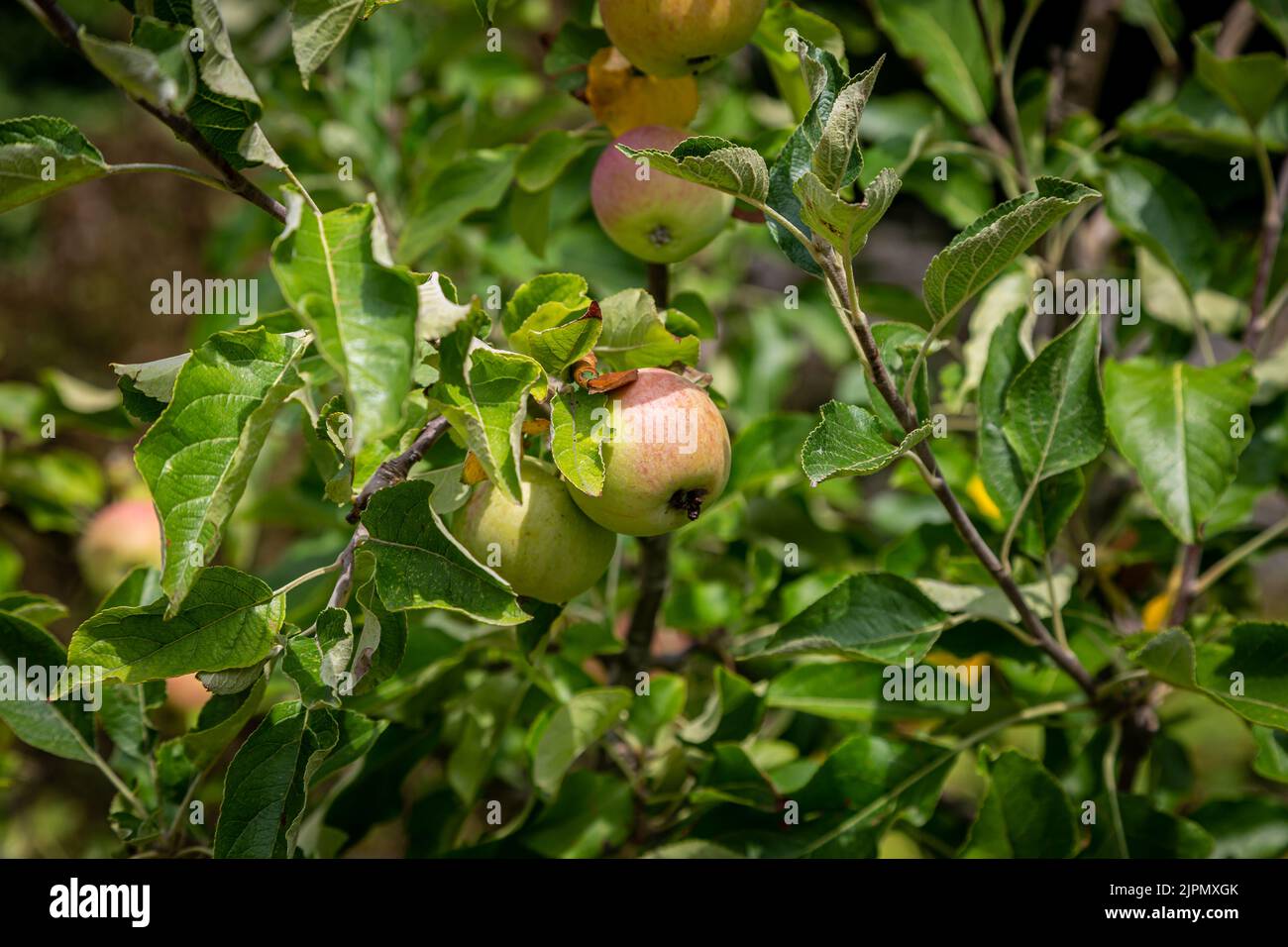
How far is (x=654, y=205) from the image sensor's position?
82 cm

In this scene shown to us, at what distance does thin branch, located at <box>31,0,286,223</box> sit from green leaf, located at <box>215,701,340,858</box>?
332mm

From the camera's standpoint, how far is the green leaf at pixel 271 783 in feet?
2.28

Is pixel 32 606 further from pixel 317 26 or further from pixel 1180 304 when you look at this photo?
pixel 1180 304

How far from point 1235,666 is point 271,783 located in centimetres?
74

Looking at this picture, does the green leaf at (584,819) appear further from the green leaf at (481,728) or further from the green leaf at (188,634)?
the green leaf at (188,634)

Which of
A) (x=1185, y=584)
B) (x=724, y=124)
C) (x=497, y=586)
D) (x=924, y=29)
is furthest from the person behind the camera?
(x=724, y=124)

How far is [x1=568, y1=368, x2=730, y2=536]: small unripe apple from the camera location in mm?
692

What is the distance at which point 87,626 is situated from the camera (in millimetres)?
662

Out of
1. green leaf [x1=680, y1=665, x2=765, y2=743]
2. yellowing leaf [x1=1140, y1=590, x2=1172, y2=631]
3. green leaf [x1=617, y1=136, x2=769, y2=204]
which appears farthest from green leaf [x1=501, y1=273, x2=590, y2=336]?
yellowing leaf [x1=1140, y1=590, x2=1172, y2=631]

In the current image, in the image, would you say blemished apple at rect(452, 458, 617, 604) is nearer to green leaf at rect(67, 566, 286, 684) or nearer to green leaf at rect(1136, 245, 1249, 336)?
green leaf at rect(67, 566, 286, 684)

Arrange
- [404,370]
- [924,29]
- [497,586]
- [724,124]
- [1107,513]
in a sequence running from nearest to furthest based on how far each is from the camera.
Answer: [404,370]
[497,586]
[924,29]
[1107,513]
[724,124]

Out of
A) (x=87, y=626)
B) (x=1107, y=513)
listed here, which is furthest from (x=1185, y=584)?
(x=87, y=626)
